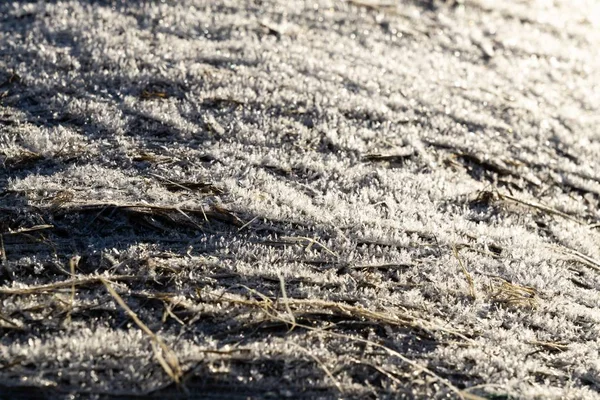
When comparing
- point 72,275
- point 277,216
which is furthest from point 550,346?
point 72,275

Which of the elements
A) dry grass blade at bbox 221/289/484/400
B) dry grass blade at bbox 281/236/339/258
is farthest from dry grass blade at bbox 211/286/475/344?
dry grass blade at bbox 281/236/339/258

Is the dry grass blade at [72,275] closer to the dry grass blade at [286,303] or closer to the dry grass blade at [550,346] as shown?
the dry grass blade at [286,303]

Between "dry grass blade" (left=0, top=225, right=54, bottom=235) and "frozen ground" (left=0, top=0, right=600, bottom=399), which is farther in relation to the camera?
"dry grass blade" (left=0, top=225, right=54, bottom=235)

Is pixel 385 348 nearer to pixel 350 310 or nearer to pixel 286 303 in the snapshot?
pixel 350 310

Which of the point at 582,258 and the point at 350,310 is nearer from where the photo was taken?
the point at 350,310

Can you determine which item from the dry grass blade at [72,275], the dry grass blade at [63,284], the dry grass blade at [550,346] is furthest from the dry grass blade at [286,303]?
the dry grass blade at [550,346]

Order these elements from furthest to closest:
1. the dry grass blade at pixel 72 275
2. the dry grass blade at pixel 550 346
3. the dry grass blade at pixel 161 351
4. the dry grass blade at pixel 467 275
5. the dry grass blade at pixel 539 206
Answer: the dry grass blade at pixel 539 206, the dry grass blade at pixel 467 275, the dry grass blade at pixel 550 346, the dry grass blade at pixel 72 275, the dry grass blade at pixel 161 351

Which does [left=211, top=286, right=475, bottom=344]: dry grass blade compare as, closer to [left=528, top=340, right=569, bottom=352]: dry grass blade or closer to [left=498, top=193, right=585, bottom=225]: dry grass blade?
[left=528, top=340, right=569, bottom=352]: dry grass blade

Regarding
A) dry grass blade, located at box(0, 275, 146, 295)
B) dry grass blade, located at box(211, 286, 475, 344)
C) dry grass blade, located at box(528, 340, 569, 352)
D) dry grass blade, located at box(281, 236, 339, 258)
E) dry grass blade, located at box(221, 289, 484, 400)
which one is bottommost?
dry grass blade, located at box(0, 275, 146, 295)
